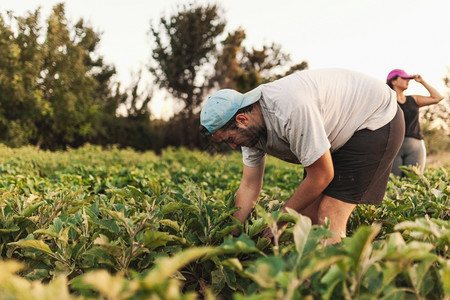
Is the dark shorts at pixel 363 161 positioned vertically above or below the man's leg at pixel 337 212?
above

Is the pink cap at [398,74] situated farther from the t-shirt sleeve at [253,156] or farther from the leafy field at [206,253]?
the t-shirt sleeve at [253,156]

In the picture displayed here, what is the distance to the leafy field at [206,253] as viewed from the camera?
112 centimetres

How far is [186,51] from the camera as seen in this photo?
92.1 feet

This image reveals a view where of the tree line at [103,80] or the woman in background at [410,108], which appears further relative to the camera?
the tree line at [103,80]

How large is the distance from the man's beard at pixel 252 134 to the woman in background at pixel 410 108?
3631 mm

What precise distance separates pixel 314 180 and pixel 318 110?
378 millimetres

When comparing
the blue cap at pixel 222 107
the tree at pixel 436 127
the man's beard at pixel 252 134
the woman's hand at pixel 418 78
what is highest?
the blue cap at pixel 222 107

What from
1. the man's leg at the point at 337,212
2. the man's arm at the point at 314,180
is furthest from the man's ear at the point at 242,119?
the man's leg at the point at 337,212

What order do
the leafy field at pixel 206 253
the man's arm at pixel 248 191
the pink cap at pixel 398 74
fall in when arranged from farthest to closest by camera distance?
1. the pink cap at pixel 398 74
2. the man's arm at pixel 248 191
3. the leafy field at pixel 206 253

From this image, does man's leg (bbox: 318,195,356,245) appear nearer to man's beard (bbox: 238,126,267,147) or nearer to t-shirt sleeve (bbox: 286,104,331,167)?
t-shirt sleeve (bbox: 286,104,331,167)

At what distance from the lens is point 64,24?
23.8 meters

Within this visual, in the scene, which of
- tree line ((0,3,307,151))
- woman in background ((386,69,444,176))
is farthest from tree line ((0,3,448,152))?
woman in background ((386,69,444,176))

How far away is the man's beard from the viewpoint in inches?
92.3

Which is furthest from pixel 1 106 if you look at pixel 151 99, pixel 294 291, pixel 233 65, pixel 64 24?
pixel 294 291
